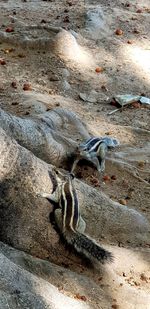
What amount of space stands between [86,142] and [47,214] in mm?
1597

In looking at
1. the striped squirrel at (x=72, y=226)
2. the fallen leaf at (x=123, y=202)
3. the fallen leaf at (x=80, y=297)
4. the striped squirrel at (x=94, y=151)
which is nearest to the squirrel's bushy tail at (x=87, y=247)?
the striped squirrel at (x=72, y=226)

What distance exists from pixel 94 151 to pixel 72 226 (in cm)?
151

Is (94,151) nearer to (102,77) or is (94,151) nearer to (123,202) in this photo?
(123,202)

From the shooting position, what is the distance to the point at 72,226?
3762mm

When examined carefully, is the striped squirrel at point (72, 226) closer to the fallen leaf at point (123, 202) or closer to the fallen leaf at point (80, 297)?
the fallen leaf at point (80, 297)

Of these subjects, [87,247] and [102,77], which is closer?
[87,247]

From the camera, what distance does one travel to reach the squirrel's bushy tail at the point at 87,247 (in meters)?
3.70

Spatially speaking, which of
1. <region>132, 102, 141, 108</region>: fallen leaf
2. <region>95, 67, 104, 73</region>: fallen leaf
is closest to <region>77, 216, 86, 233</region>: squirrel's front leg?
<region>132, 102, 141, 108</region>: fallen leaf

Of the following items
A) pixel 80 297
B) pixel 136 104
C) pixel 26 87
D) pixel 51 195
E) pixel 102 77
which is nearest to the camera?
pixel 80 297

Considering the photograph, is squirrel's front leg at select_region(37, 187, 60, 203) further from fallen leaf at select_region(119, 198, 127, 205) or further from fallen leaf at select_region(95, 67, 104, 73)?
fallen leaf at select_region(95, 67, 104, 73)

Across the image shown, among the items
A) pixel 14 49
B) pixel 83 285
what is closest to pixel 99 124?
pixel 14 49

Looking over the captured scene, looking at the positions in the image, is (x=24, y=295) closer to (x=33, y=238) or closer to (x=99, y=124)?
(x=33, y=238)

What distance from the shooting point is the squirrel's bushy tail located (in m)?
3.70

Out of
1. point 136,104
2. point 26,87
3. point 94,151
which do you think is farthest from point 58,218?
point 136,104
